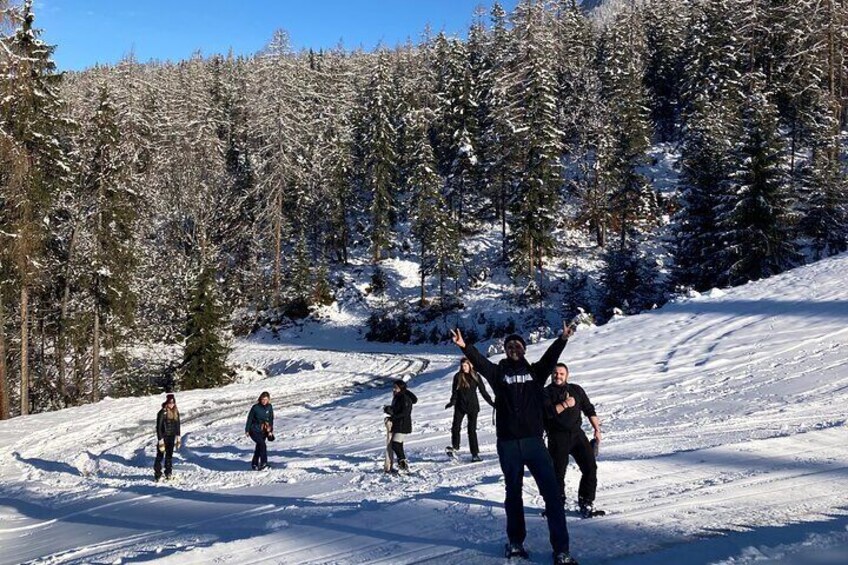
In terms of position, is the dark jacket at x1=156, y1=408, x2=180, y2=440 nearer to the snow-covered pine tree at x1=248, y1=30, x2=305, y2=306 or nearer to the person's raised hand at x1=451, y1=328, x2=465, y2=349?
the person's raised hand at x1=451, y1=328, x2=465, y2=349

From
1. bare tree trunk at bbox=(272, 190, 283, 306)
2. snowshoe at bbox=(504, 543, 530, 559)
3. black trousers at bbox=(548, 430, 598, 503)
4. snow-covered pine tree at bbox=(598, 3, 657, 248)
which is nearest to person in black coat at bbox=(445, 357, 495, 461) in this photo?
black trousers at bbox=(548, 430, 598, 503)

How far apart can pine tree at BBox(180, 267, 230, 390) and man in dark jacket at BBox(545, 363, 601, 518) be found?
29259 mm

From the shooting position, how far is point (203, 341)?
33.4 meters

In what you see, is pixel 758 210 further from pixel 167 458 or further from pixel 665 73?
pixel 665 73

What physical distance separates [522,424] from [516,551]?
4.02ft

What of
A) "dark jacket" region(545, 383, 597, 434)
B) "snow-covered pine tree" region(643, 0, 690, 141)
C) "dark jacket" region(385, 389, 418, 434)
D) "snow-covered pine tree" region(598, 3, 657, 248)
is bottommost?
"dark jacket" region(385, 389, 418, 434)

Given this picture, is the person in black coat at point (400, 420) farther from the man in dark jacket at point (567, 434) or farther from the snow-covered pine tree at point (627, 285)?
the snow-covered pine tree at point (627, 285)

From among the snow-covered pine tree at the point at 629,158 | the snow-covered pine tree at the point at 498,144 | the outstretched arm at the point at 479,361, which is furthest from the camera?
the snow-covered pine tree at the point at 498,144

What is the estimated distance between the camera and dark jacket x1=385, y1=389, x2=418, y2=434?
1154 centimetres

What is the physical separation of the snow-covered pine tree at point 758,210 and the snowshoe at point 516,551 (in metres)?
27.6

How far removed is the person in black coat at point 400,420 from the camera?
37.7 ft

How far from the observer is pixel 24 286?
2448 cm

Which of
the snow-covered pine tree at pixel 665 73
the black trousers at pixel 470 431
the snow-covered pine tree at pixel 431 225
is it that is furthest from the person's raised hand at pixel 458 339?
the snow-covered pine tree at pixel 665 73

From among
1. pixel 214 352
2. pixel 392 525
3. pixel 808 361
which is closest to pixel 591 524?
pixel 392 525
